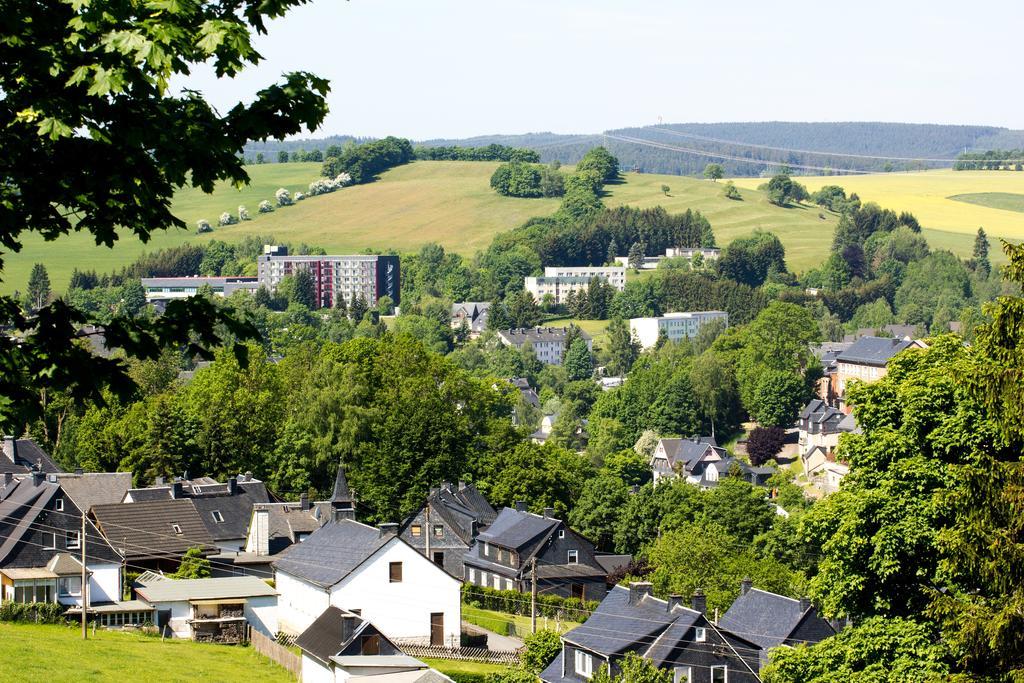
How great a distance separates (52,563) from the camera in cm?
4819

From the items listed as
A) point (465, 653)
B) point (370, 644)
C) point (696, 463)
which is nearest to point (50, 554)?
point (465, 653)

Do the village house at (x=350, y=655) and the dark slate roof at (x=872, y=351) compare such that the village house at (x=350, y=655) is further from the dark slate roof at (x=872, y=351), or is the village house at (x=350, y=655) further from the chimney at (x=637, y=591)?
the dark slate roof at (x=872, y=351)

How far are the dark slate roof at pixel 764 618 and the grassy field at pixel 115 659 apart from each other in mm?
13669

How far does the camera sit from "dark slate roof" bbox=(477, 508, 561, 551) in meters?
63.1

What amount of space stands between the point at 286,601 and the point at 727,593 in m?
16.3

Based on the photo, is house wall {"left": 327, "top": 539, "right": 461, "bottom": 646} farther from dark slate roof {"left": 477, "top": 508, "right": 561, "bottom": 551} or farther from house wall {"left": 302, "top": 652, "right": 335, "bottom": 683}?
dark slate roof {"left": 477, "top": 508, "right": 561, "bottom": 551}

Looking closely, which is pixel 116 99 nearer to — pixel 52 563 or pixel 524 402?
pixel 52 563

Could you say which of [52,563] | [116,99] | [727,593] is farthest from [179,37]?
[727,593]

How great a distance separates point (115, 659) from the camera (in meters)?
38.7

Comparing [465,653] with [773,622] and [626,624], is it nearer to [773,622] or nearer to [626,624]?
[626,624]

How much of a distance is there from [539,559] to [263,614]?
16397mm

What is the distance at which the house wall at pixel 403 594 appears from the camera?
48.5 m

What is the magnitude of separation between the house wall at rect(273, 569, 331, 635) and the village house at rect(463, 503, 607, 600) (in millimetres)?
12613

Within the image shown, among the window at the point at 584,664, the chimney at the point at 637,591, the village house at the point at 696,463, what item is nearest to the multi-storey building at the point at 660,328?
the village house at the point at 696,463
